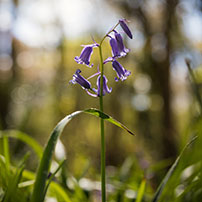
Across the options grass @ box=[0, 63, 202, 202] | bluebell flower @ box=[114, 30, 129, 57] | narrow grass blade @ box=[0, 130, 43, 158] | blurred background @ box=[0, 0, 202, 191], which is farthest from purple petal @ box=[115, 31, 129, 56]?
blurred background @ box=[0, 0, 202, 191]

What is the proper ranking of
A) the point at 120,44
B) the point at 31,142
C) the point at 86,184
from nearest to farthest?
the point at 120,44 → the point at 31,142 → the point at 86,184

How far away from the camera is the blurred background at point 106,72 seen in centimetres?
540

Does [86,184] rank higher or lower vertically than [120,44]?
lower

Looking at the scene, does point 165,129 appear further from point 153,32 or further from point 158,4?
point 158,4

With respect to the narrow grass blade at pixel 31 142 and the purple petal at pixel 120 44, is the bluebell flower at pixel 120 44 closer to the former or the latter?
the purple petal at pixel 120 44

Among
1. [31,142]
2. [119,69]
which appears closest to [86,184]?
[31,142]

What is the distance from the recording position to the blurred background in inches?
213

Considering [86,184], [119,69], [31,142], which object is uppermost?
[119,69]

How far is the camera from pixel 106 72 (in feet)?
22.9

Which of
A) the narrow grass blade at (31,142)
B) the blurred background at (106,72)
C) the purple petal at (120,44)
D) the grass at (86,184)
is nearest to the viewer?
the grass at (86,184)

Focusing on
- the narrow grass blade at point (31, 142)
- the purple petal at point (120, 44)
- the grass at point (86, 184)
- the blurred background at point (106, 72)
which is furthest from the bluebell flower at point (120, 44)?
the blurred background at point (106, 72)

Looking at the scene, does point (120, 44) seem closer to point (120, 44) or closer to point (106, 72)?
point (120, 44)

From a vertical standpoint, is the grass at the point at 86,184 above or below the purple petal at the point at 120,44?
below

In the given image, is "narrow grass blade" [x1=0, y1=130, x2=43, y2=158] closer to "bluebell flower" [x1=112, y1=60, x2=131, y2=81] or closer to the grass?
the grass
